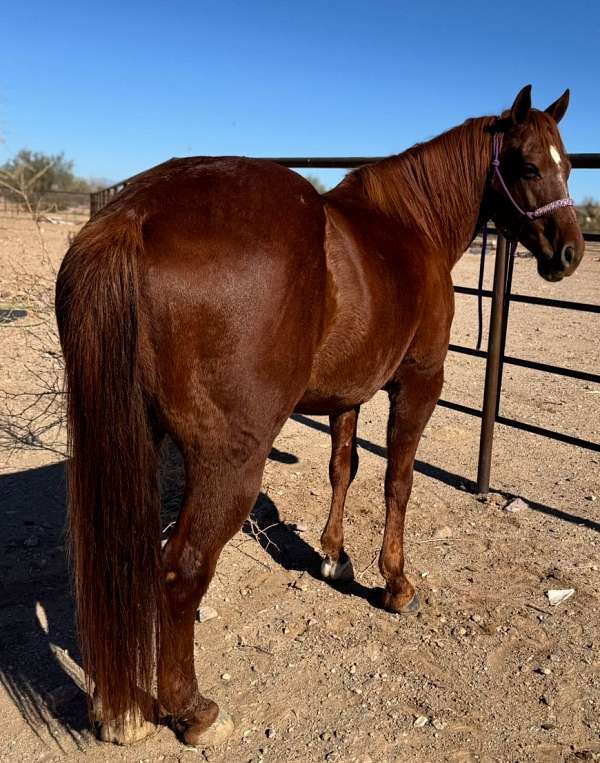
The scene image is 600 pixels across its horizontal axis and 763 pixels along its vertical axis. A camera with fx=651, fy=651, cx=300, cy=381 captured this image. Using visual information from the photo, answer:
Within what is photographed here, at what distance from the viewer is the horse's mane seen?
2738 millimetres

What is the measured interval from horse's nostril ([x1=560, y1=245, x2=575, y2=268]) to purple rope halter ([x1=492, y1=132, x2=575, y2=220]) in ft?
0.56

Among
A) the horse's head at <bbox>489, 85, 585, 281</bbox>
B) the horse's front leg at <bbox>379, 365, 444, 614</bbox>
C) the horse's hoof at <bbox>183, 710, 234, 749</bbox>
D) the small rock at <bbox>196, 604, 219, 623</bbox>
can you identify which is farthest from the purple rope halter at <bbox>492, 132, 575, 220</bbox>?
the horse's hoof at <bbox>183, 710, 234, 749</bbox>

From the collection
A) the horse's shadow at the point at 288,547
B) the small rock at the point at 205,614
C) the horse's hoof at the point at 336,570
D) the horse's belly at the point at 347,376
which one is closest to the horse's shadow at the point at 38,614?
the small rock at the point at 205,614

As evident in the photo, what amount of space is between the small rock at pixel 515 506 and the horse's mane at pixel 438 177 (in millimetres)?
1754

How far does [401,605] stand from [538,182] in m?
1.86

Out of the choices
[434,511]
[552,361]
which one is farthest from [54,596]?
[552,361]

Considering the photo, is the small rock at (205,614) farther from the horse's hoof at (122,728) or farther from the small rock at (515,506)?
the small rock at (515,506)

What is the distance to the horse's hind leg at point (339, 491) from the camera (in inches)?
120

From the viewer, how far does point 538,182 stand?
267 cm

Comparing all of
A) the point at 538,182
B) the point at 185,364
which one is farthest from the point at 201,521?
the point at 538,182

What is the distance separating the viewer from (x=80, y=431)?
182 centimetres

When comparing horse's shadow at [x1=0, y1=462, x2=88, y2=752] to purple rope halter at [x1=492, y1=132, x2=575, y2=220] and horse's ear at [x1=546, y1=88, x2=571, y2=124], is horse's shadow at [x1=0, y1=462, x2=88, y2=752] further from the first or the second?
horse's ear at [x1=546, y1=88, x2=571, y2=124]

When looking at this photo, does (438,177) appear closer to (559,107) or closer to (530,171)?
(530,171)

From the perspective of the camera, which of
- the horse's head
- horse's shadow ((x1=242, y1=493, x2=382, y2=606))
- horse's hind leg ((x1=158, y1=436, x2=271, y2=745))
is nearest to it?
horse's hind leg ((x1=158, y1=436, x2=271, y2=745))
